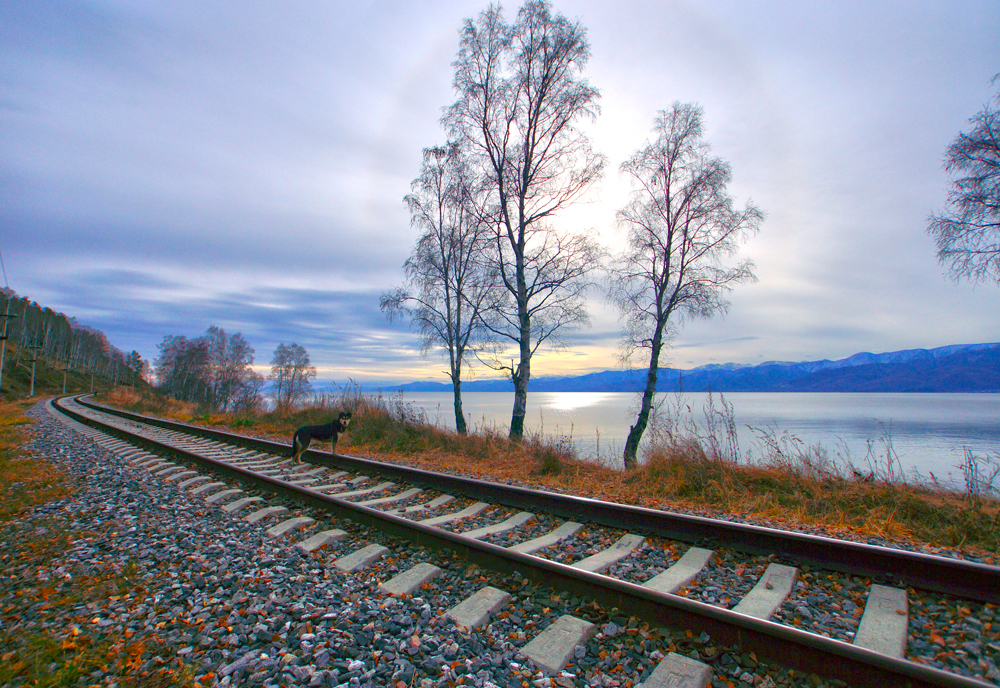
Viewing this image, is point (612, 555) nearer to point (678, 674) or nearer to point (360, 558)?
point (678, 674)

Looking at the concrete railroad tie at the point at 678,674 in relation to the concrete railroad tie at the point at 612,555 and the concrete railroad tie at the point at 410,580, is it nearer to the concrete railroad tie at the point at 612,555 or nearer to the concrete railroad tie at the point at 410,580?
the concrete railroad tie at the point at 612,555

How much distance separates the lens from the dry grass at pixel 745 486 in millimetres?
4402

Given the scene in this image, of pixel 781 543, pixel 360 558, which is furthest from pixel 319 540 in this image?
pixel 781 543

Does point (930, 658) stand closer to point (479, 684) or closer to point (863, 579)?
point (863, 579)

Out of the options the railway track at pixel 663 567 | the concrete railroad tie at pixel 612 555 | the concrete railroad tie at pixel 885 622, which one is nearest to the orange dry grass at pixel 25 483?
the railway track at pixel 663 567

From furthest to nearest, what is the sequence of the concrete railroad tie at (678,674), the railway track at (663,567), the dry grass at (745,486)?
the dry grass at (745,486)
the railway track at (663,567)
the concrete railroad tie at (678,674)

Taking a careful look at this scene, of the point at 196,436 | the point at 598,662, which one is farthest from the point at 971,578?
the point at 196,436

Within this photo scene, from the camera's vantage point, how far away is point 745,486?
5.95m

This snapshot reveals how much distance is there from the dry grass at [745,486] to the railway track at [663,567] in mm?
1208

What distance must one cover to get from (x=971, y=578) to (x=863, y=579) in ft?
1.87

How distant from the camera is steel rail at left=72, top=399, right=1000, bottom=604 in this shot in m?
2.89

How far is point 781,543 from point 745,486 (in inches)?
102

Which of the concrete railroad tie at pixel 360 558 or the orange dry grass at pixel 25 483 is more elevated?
the orange dry grass at pixel 25 483

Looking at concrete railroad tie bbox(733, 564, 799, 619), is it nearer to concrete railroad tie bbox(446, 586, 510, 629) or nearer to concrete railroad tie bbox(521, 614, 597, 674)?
concrete railroad tie bbox(521, 614, 597, 674)
